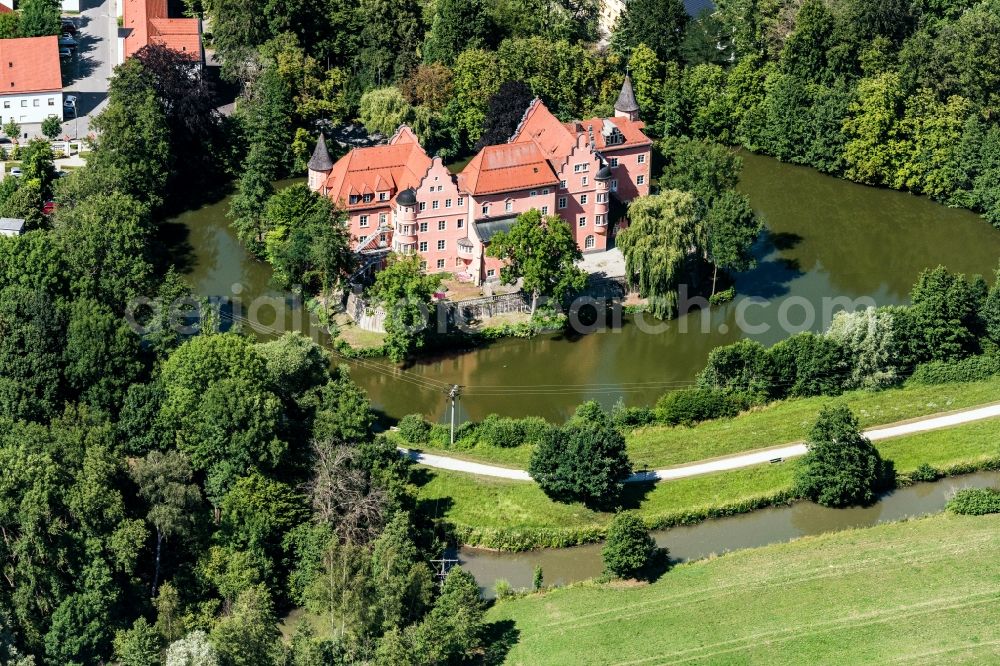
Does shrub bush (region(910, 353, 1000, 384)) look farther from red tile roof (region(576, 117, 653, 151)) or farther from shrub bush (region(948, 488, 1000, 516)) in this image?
red tile roof (region(576, 117, 653, 151))

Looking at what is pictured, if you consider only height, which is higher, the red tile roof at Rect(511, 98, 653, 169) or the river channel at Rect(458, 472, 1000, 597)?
the red tile roof at Rect(511, 98, 653, 169)

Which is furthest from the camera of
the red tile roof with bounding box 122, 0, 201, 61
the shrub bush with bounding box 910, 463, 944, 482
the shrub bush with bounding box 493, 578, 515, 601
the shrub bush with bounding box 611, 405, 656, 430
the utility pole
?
the red tile roof with bounding box 122, 0, 201, 61

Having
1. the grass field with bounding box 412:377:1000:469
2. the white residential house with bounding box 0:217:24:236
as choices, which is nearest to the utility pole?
the grass field with bounding box 412:377:1000:469

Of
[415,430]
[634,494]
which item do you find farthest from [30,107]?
[634,494]

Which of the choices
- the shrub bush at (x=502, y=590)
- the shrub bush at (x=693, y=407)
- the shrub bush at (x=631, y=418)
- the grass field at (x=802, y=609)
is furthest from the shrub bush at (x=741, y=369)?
the shrub bush at (x=502, y=590)

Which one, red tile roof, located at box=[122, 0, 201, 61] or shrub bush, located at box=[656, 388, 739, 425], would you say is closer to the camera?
shrub bush, located at box=[656, 388, 739, 425]

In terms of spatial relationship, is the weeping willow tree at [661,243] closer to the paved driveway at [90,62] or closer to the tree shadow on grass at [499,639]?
the tree shadow on grass at [499,639]

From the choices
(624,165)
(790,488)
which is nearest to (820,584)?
(790,488)
